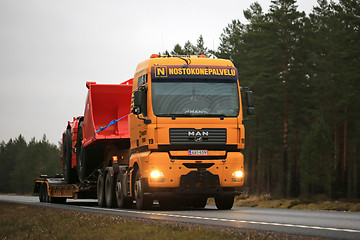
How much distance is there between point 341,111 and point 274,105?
5922 millimetres

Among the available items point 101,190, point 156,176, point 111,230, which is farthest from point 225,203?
point 111,230

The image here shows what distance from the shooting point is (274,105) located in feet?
208

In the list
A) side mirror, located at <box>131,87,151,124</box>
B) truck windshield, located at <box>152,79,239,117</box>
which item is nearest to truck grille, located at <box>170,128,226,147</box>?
truck windshield, located at <box>152,79,239,117</box>

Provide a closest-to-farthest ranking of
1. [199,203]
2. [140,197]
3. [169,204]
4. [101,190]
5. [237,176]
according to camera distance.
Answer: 1. [237,176]
2. [140,197]
3. [169,204]
4. [199,203]
5. [101,190]

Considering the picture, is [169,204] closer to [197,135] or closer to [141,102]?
[197,135]

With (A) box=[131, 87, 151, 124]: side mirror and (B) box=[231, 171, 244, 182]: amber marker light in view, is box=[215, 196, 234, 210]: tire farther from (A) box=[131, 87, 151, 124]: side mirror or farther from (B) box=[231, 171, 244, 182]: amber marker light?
(A) box=[131, 87, 151, 124]: side mirror

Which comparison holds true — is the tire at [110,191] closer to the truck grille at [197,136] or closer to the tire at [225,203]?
the tire at [225,203]

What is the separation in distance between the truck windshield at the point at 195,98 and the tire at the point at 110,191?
4.48 metres

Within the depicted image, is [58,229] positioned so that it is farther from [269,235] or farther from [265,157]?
[265,157]

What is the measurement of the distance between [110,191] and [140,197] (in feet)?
10.5

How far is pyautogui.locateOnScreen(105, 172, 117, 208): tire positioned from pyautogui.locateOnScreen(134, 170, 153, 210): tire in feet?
8.39

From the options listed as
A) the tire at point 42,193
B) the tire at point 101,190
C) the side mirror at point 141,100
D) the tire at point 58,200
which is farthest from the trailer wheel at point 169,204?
the tire at point 42,193

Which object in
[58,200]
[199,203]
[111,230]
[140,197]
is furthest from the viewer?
[58,200]

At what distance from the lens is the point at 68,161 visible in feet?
91.8
